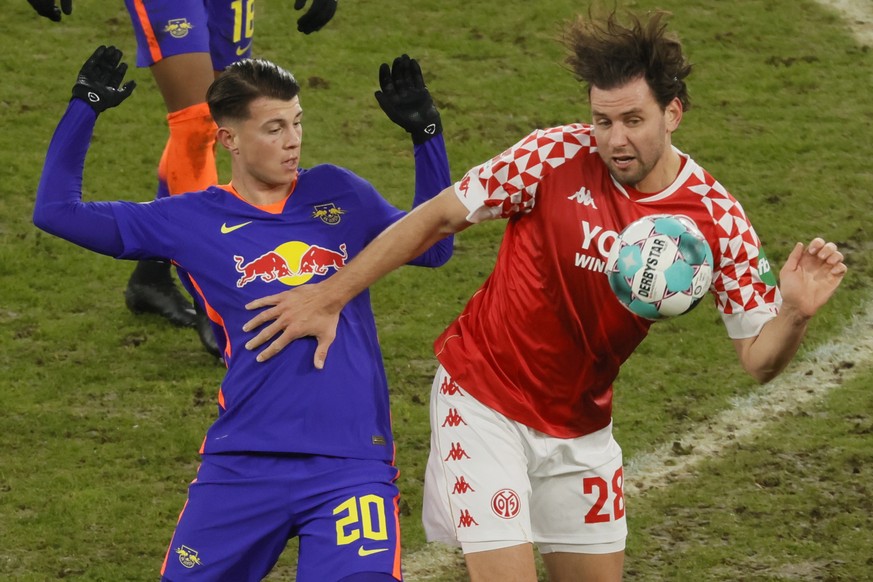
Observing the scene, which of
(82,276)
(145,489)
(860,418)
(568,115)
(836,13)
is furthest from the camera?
(836,13)

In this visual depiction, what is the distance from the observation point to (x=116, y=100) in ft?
16.1

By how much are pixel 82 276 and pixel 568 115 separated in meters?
3.33

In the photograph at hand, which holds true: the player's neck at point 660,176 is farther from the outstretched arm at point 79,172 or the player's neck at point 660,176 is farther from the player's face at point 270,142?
the outstretched arm at point 79,172

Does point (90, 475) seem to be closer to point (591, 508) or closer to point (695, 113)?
point (591, 508)

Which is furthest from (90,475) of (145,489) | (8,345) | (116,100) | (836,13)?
(836,13)

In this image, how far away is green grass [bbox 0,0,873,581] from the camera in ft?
19.3

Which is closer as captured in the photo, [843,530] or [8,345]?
[843,530]

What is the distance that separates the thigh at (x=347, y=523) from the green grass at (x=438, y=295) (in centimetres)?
125

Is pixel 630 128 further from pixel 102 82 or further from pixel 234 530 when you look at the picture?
pixel 102 82

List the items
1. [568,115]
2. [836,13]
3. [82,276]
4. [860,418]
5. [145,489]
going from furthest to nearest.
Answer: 1. [836,13]
2. [568,115]
3. [82,276]
4. [860,418]
5. [145,489]

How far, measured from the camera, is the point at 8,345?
24.2ft

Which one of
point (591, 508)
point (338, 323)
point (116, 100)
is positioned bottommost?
point (591, 508)

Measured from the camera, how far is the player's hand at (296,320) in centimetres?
446

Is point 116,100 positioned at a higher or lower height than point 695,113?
higher
